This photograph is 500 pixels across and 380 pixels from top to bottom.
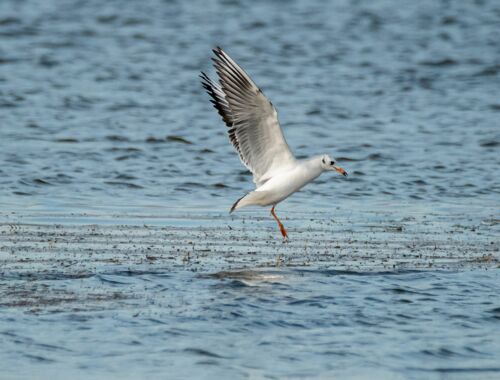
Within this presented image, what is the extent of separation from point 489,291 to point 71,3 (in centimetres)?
2567

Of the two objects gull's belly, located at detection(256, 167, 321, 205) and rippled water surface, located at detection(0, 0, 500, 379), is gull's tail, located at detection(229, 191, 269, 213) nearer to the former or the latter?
gull's belly, located at detection(256, 167, 321, 205)

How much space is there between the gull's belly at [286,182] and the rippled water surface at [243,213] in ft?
1.73

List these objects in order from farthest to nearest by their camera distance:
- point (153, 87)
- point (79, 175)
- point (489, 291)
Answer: point (153, 87), point (79, 175), point (489, 291)

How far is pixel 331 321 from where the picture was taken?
833cm

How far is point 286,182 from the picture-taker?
10812 mm

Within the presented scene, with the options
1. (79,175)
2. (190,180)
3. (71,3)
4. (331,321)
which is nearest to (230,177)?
(190,180)

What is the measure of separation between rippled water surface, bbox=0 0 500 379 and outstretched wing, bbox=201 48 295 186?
795 millimetres

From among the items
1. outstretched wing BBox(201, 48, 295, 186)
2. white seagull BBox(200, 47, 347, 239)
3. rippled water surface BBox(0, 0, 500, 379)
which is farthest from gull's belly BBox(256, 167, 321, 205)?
rippled water surface BBox(0, 0, 500, 379)

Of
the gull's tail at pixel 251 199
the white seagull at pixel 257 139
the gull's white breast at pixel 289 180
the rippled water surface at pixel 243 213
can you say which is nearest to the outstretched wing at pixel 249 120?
the white seagull at pixel 257 139

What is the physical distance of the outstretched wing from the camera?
1064 centimetres

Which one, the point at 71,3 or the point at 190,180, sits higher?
the point at 71,3

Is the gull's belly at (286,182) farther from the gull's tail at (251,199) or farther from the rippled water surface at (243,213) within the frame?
the rippled water surface at (243,213)

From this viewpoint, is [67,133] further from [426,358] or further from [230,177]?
[426,358]

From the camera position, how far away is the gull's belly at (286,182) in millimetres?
10820
